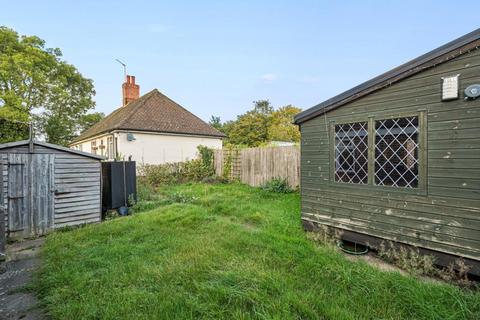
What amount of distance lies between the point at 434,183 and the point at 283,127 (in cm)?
2424

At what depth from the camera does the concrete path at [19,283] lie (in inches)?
98.2

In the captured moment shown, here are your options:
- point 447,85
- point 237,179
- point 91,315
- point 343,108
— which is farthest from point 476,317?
point 237,179

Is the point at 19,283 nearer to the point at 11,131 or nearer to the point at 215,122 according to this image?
the point at 11,131

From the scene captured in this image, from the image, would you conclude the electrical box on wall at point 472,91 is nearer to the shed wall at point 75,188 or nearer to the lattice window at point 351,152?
the lattice window at point 351,152

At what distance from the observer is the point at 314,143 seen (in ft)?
16.0

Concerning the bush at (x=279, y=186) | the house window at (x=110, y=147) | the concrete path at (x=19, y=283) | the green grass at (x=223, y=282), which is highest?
the house window at (x=110, y=147)

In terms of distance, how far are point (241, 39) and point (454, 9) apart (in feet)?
25.0

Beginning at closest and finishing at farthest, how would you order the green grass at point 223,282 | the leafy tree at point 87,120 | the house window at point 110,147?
the green grass at point 223,282 → the house window at point 110,147 → the leafy tree at point 87,120

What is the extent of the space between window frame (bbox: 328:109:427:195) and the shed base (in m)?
0.83

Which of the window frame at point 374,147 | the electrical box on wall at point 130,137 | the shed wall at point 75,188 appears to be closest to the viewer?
the window frame at point 374,147

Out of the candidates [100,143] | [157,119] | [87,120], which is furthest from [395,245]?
[87,120]

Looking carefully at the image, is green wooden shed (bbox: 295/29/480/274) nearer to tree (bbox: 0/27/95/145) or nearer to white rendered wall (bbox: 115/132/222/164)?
white rendered wall (bbox: 115/132/222/164)

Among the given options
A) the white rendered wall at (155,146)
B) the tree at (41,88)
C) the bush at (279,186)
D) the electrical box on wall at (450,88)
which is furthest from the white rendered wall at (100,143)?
the electrical box on wall at (450,88)

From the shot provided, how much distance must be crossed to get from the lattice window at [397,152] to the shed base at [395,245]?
3.06 feet
